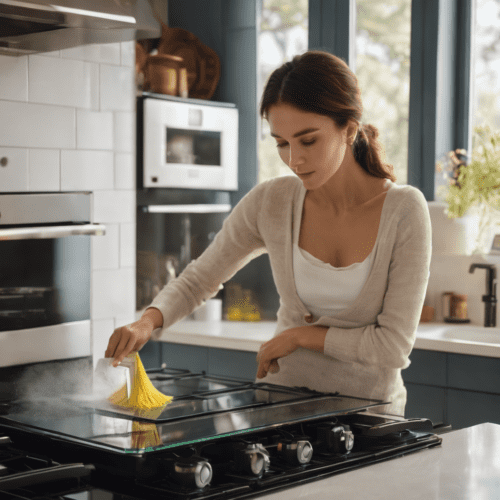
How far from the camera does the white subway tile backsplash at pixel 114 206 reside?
244cm

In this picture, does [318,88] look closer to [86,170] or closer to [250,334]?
[86,170]

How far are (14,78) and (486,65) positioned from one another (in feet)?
7.08

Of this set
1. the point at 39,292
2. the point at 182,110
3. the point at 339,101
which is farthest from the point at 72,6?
the point at 182,110

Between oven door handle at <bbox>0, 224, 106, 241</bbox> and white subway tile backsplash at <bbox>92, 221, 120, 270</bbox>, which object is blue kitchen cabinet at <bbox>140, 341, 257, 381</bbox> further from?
oven door handle at <bbox>0, 224, 106, 241</bbox>

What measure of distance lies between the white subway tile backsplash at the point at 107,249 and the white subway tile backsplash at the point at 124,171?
14cm

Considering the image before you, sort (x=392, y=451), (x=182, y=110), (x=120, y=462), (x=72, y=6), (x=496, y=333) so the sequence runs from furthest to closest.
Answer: (x=182, y=110), (x=496, y=333), (x=72, y=6), (x=392, y=451), (x=120, y=462)

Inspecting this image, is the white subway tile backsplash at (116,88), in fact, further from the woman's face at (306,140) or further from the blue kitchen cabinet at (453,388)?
the blue kitchen cabinet at (453,388)

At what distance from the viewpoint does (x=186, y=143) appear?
3.45m

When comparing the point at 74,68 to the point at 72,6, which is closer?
the point at 72,6

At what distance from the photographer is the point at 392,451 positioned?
1229 millimetres

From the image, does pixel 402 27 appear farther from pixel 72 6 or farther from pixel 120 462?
pixel 120 462

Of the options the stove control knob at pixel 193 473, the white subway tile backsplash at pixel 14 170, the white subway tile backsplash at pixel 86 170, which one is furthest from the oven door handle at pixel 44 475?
the white subway tile backsplash at pixel 86 170

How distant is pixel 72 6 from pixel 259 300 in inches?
95.0

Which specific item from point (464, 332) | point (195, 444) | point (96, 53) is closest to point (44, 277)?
point (96, 53)
